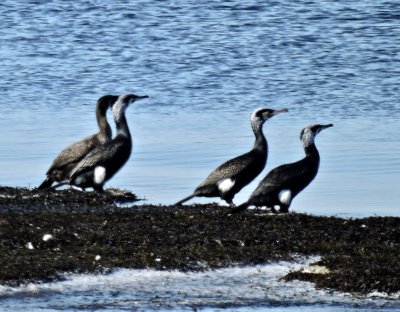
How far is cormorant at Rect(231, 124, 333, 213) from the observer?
67.0ft

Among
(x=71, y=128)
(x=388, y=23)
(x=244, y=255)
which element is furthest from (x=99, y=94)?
(x=244, y=255)

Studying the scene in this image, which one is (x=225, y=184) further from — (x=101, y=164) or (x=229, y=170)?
(x=101, y=164)

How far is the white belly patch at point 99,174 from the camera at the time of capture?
22719mm

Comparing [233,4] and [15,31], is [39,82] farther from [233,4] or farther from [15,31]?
[233,4]

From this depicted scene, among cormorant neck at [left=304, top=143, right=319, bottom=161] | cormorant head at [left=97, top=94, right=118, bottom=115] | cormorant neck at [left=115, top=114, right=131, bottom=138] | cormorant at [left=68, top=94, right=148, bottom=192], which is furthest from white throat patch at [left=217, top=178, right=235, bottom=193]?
cormorant head at [left=97, top=94, right=118, bottom=115]

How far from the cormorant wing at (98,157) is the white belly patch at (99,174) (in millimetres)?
59

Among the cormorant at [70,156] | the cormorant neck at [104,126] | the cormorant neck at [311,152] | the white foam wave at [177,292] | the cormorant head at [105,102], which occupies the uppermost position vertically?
the white foam wave at [177,292]

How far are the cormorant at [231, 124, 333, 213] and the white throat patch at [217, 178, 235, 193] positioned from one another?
0.63 meters

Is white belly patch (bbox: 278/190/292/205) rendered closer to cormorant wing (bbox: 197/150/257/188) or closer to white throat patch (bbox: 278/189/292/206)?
white throat patch (bbox: 278/189/292/206)

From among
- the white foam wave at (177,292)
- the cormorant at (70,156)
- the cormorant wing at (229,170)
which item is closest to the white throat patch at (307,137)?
the cormorant wing at (229,170)

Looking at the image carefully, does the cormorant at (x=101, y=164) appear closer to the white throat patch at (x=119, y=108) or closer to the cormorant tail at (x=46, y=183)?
the cormorant tail at (x=46, y=183)

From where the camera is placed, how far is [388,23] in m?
48.7

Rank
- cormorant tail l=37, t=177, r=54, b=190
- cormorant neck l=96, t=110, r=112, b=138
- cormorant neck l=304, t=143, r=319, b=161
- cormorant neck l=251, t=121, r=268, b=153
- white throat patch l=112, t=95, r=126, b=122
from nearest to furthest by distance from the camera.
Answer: cormorant neck l=304, t=143, r=319, b=161 → cormorant neck l=251, t=121, r=268, b=153 → cormorant tail l=37, t=177, r=54, b=190 → white throat patch l=112, t=95, r=126, b=122 → cormorant neck l=96, t=110, r=112, b=138

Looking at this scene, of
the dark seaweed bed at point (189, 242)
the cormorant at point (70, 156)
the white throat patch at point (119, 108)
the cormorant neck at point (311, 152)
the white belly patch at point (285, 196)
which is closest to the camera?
the dark seaweed bed at point (189, 242)
